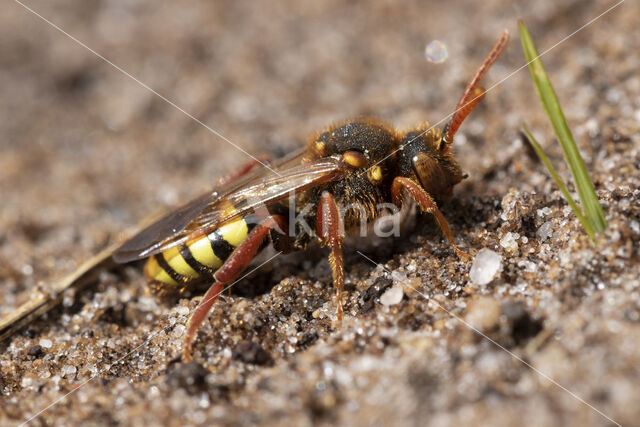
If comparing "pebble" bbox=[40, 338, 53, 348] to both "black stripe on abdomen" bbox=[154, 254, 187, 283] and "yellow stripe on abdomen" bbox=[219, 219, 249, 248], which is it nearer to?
"black stripe on abdomen" bbox=[154, 254, 187, 283]

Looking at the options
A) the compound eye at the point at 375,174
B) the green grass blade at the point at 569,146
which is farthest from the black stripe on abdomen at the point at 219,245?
the green grass blade at the point at 569,146

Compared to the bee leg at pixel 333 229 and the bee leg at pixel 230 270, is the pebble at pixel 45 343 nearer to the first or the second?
the bee leg at pixel 230 270

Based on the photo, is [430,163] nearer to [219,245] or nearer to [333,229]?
[333,229]

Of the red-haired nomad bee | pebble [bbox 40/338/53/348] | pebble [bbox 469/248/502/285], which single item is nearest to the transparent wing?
the red-haired nomad bee

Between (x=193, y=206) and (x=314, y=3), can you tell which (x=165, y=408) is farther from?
(x=314, y=3)

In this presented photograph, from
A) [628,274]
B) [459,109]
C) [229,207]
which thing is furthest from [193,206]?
[628,274]

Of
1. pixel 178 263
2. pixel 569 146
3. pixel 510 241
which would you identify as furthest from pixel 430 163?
pixel 178 263
